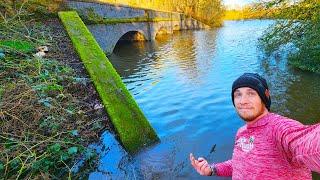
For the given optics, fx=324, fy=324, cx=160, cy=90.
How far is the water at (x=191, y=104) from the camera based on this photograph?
17.0 feet

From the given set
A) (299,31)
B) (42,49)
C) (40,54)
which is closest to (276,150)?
(40,54)

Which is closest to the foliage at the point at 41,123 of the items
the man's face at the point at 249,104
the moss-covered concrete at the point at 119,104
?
the moss-covered concrete at the point at 119,104

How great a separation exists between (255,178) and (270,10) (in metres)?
12.4

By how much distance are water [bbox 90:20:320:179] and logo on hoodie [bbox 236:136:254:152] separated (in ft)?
8.47

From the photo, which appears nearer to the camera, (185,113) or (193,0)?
(185,113)

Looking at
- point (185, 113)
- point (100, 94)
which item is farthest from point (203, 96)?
point (100, 94)

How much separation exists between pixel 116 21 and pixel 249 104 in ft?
67.3

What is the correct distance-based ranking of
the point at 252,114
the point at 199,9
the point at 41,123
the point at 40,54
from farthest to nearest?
the point at 199,9 < the point at 40,54 < the point at 41,123 < the point at 252,114

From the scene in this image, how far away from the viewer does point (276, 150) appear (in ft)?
7.10

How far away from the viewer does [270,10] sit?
13.4 metres

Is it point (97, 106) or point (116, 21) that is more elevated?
point (116, 21)

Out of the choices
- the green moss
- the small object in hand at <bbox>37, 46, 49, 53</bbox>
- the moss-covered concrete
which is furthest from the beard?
the small object in hand at <bbox>37, 46, 49, 53</bbox>

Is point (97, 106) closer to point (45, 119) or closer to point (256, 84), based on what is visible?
point (45, 119)

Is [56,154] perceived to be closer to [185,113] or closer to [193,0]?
[185,113]
